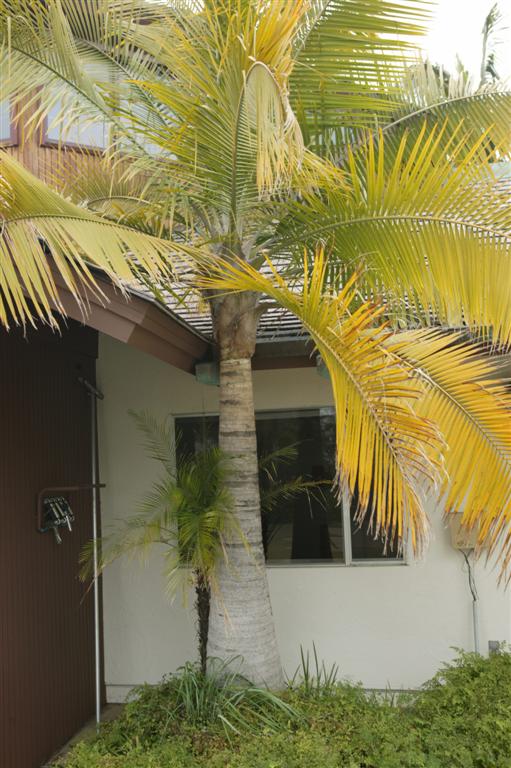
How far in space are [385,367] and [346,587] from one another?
3.41 metres

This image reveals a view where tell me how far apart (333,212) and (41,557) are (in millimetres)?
3262

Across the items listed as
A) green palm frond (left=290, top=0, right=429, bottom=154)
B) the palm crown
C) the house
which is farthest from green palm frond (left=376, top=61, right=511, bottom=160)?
the house

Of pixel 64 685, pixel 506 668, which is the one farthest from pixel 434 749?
pixel 64 685

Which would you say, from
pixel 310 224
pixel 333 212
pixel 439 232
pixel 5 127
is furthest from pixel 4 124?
pixel 439 232

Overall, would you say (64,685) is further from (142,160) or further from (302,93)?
(302,93)

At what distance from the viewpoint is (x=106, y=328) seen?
4051mm

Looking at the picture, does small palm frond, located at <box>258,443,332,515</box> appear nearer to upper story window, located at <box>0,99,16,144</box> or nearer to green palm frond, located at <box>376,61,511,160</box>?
green palm frond, located at <box>376,61,511,160</box>

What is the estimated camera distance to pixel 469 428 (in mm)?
3439

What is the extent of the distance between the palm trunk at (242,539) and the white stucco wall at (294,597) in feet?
5.17

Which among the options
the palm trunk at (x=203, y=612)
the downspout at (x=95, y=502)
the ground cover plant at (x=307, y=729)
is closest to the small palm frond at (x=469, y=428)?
the ground cover plant at (x=307, y=729)

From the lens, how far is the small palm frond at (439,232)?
3533mm

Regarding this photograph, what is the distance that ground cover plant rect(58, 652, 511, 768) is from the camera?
153 inches

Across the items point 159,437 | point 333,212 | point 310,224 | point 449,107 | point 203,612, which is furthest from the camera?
point 159,437

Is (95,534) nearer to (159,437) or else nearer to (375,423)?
(159,437)
